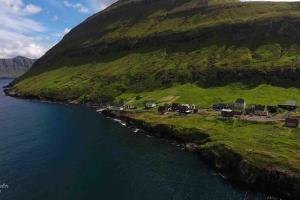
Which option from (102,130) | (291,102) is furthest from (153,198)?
(291,102)

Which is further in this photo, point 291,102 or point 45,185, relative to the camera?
point 291,102

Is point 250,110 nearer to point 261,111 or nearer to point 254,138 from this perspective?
point 261,111

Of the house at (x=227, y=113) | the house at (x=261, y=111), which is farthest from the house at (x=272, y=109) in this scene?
the house at (x=227, y=113)

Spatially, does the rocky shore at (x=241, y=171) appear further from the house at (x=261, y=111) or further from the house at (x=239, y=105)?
the house at (x=239, y=105)

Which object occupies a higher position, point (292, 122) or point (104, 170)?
point (292, 122)

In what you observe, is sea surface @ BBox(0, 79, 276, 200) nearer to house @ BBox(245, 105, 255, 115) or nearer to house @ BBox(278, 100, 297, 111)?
house @ BBox(245, 105, 255, 115)

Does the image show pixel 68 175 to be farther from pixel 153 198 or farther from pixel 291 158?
pixel 291 158

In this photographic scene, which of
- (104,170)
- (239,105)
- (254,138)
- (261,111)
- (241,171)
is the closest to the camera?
(241,171)

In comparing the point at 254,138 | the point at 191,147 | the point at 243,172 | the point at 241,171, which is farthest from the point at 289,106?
the point at 243,172
